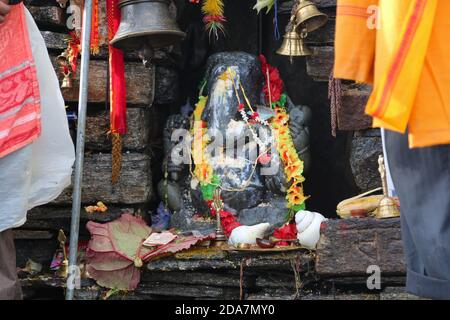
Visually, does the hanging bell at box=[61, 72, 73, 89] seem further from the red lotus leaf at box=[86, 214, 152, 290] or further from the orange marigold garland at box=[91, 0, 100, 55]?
the red lotus leaf at box=[86, 214, 152, 290]

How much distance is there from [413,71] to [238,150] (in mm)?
3161

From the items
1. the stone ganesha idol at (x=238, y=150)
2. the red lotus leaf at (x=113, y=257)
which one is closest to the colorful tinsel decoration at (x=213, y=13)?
the stone ganesha idol at (x=238, y=150)

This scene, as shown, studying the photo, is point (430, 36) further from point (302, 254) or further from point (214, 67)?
point (214, 67)

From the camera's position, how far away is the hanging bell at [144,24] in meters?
4.82

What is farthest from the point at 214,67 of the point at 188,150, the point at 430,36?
the point at 430,36

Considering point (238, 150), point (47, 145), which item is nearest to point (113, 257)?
point (47, 145)

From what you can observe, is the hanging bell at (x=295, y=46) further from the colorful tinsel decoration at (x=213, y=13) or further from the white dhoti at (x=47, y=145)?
the white dhoti at (x=47, y=145)

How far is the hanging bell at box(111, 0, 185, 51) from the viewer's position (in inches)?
190

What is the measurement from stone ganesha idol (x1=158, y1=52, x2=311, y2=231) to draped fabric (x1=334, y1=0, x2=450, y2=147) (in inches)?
116

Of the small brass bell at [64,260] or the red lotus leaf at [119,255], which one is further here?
the small brass bell at [64,260]

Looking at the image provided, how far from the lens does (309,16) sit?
5258 mm

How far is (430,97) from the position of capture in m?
2.70

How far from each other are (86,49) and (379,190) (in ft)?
6.88

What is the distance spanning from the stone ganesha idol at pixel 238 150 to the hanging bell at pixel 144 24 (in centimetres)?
101
